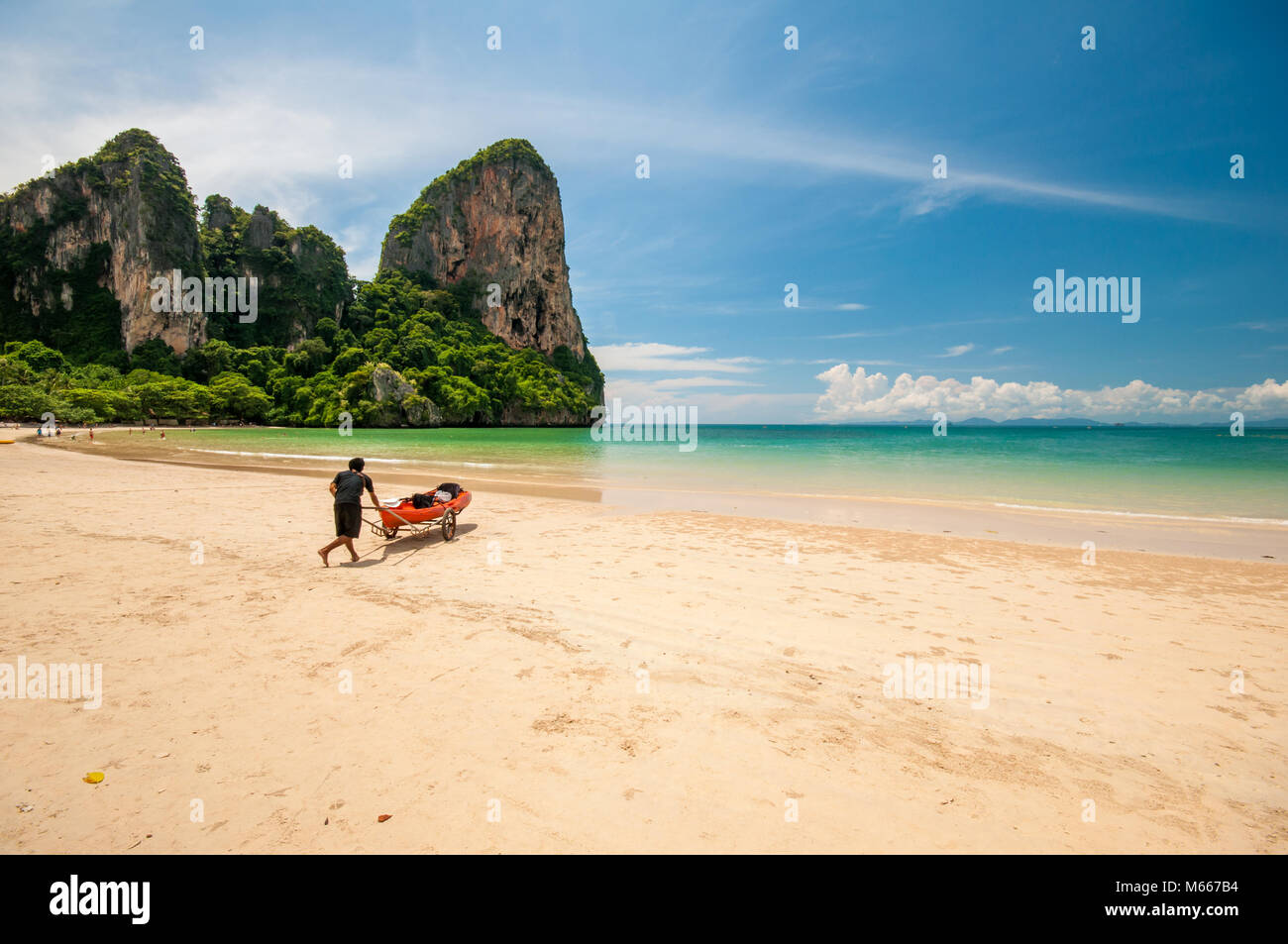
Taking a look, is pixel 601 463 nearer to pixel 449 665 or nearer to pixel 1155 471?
pixel 449 665

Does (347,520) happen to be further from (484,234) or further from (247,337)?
(484,234)

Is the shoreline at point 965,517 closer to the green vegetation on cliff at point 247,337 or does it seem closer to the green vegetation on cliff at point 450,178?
the green vegetation on cliff at point 247,337

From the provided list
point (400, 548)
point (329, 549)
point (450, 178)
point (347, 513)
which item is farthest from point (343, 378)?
point (329, 549)

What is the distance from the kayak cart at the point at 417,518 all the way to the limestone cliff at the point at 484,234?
11072 cm

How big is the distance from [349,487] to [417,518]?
1.30 m

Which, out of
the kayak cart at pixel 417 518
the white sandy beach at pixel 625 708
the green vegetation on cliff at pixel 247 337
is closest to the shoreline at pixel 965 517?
the white sandy beach at pixel 625 708

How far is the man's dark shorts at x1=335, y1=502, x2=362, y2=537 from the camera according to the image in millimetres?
7480

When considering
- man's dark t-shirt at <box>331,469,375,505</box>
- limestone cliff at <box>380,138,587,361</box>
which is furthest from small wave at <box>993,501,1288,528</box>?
limestone cliff at <box>380,138,587,361</box>

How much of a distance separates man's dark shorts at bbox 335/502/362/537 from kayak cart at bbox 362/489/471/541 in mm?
787

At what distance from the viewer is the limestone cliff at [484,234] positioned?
114m

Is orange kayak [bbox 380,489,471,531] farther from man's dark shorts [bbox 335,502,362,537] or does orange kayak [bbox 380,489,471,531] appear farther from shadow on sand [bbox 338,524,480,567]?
man's dark shorts [bbox 335,502,362,537]

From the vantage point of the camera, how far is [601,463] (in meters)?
29.5

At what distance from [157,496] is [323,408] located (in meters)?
74.6
